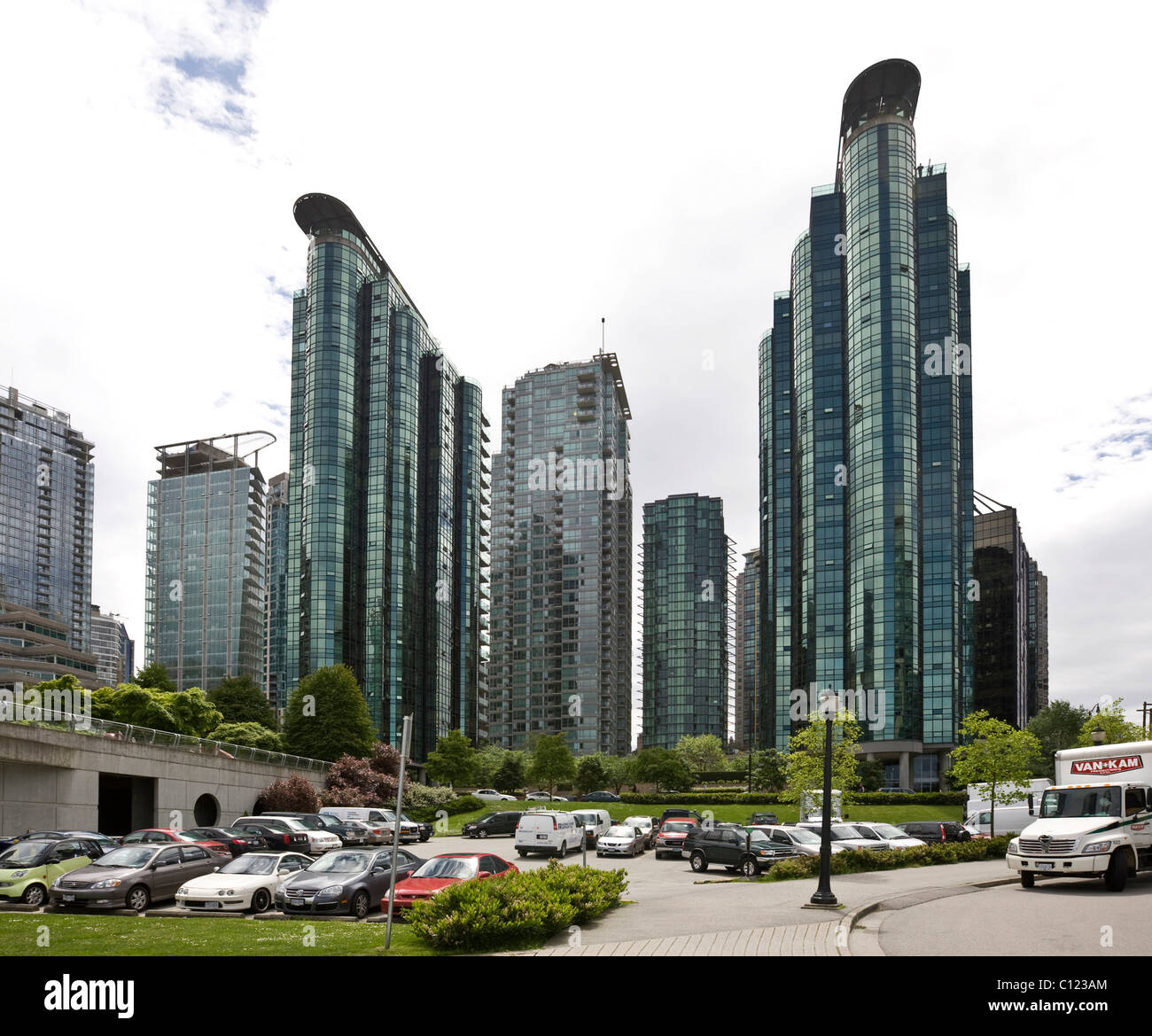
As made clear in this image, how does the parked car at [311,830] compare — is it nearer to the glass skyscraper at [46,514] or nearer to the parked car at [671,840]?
the parked car at [671,840]

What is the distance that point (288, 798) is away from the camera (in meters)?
55.3

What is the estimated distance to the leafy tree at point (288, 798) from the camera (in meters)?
55.2

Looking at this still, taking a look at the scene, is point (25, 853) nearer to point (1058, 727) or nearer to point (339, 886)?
point (339, 886)

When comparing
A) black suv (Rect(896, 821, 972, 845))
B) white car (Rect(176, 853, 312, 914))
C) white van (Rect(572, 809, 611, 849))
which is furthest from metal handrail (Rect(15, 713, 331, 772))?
black suv (Rect(896, 821, 972, 845))

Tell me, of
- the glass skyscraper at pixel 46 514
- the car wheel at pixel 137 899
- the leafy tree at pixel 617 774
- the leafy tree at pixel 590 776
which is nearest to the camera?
the car wheel at pixel 137 899

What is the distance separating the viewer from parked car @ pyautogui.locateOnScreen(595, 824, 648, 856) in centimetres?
3797

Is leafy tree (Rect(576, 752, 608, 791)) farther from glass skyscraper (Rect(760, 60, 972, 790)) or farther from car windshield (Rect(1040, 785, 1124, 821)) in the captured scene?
car windshield (Rect(1040, 785, 1124, 821))

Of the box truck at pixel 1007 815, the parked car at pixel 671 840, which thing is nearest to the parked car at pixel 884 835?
the parked car at pixel 671 840

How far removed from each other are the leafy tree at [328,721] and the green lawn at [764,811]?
14.6 metres

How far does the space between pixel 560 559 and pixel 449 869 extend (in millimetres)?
150063

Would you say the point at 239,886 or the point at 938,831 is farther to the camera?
the point at 938,831

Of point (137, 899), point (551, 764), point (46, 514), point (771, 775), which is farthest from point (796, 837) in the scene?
point (46, 514)

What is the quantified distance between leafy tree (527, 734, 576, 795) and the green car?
68024 millimetres
